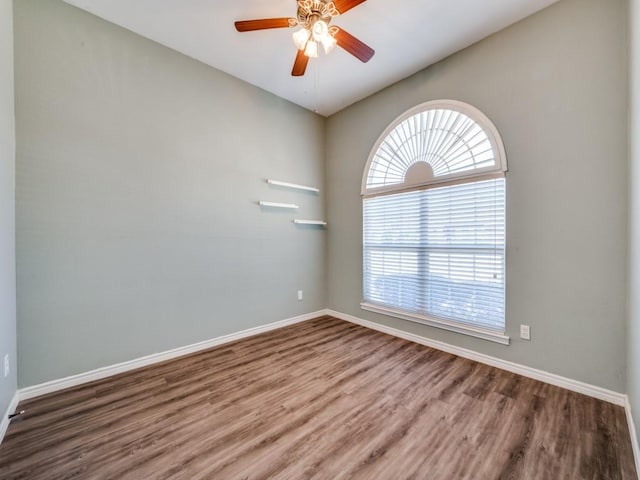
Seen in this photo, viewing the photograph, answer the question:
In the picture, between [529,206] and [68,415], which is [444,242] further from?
[68,415]

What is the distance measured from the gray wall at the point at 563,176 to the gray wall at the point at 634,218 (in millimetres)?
144

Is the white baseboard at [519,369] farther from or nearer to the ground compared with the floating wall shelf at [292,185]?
nearer to the ground

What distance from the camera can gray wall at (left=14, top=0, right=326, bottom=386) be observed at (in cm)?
202

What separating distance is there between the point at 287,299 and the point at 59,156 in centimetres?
269

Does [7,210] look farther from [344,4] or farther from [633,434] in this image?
[633,434]

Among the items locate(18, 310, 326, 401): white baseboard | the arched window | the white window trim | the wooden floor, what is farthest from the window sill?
the white window trim

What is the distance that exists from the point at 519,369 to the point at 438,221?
1.52 metres

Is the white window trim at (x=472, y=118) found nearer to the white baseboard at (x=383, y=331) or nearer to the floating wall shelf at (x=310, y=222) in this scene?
the floating wall shelf at (x=310, y=222)

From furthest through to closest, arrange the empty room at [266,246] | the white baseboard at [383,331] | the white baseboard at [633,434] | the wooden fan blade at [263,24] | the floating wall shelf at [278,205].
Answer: the floating wall shelf at [278,205] → the white baseboard at [383,331] → the wooden fan blade at [263,24] → the empty room at [266,246] → the white baseboard at [633,434]

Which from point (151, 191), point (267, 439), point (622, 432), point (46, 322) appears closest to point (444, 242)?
point (622, 432)

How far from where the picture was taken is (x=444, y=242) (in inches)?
110

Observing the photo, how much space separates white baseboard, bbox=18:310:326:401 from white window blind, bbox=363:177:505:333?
1.60 metres

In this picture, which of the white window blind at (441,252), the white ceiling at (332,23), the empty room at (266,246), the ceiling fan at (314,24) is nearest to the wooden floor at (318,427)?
the empty room at (266,246)

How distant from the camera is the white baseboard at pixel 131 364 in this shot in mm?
2010
